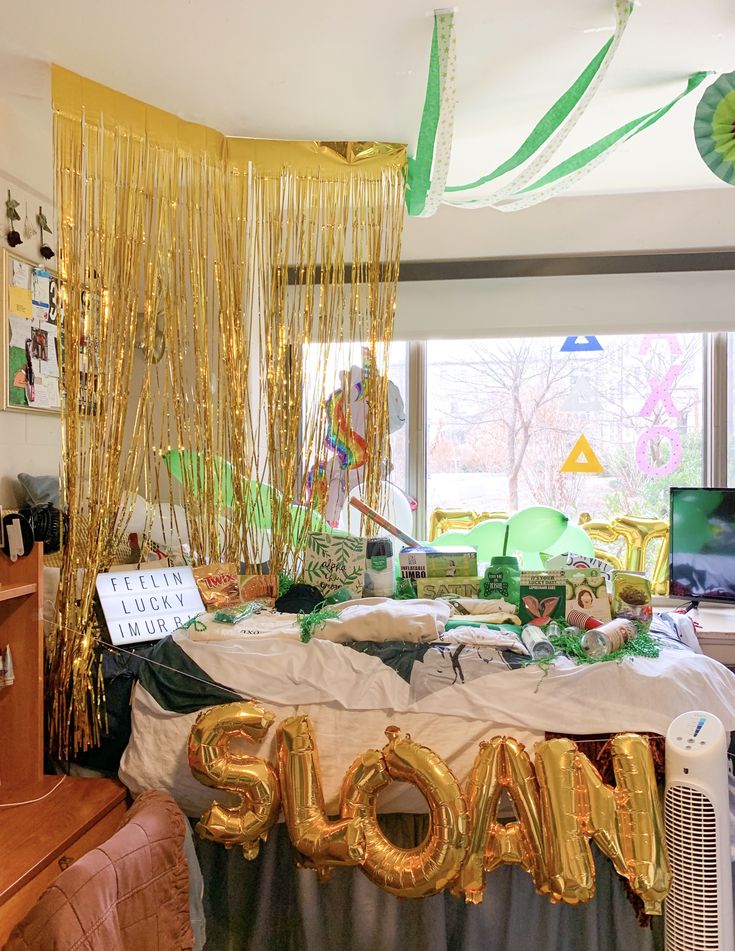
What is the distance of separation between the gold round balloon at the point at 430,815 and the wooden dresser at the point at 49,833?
58 centimetres

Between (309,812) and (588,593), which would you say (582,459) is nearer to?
(588,593)

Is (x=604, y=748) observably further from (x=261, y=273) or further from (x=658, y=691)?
(x=261, y=273)

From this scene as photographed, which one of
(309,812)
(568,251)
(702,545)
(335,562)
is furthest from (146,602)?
(568,251)

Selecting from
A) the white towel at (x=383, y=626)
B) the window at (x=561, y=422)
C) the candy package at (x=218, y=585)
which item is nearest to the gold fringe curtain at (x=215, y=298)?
the candy package at (x=218, y=585)

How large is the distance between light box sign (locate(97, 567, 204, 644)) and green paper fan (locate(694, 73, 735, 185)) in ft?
6.68

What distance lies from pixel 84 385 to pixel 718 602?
2292 mm

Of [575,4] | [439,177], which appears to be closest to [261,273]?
[439,177]

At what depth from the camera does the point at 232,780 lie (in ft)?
5.56

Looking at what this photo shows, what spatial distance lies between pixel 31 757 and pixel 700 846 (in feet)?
5.06

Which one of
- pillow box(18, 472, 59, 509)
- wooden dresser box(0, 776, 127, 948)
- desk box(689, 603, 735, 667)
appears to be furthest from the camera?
pillow box(18, 472, 59, 509)

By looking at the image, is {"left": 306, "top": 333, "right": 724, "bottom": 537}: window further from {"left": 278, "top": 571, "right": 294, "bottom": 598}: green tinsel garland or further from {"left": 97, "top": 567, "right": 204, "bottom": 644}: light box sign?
{"left": 97, "top": 567, "right": 204, "bottom": 644}: light box sign

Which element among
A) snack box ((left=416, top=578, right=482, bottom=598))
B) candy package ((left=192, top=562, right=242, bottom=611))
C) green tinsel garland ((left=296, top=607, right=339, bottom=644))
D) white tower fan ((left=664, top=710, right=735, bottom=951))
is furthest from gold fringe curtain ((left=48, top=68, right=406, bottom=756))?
white tower fan ((left=664, top=710, right=735, bottom=951))

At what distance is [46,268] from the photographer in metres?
2.77

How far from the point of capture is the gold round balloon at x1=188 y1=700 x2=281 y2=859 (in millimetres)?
1696
